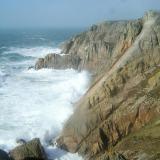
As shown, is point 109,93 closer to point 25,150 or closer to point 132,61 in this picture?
point 132,61

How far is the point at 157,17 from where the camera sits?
28500mm

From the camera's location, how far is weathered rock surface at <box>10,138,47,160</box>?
20894 millimetres

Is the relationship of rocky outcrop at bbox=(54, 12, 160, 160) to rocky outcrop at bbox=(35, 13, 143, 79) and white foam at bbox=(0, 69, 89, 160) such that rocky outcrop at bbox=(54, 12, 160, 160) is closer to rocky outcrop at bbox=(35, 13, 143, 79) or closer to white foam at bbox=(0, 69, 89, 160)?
rocky outcrop at bbox=(35, 13, 143, 79)

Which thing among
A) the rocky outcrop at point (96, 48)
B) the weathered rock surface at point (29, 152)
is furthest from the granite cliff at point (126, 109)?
the weathered rock surface at point (29, 152)

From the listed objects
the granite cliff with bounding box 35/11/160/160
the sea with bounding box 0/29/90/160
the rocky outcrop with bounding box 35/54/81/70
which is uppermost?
the granite cliff with bounding box 35/11/160/160

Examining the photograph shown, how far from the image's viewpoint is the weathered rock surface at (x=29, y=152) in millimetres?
20894

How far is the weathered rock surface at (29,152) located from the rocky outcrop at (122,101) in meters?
1.94

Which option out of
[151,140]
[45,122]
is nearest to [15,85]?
[45,122]

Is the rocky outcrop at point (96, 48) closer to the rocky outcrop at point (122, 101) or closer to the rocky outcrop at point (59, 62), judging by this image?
the rocky outcrop at point (59, 62)

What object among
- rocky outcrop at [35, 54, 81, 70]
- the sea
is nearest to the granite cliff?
the sea

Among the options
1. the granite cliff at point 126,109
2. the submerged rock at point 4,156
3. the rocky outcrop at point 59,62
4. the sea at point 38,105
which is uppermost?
the granite cliff at point 126,109

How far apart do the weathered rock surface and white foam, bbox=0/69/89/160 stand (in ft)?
3.75

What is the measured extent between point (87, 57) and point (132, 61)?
2312 cm

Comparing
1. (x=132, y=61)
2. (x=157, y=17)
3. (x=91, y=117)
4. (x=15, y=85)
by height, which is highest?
(x=157, y=17)
